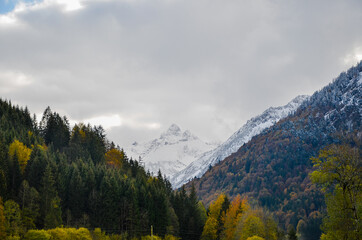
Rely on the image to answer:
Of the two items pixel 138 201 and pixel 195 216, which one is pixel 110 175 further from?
pixel 195 216

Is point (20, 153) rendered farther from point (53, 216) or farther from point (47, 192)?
point (53, 216)

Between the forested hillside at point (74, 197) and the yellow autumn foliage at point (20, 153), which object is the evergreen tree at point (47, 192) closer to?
the forested hillside at point (74, 197)

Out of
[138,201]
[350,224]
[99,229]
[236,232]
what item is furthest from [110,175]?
[350,224]

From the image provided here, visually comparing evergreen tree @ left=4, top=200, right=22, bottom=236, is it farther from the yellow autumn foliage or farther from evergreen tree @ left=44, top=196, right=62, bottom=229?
the yellow autumn foliage

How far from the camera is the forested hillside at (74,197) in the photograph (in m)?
77.5

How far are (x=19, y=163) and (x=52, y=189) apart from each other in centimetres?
1046

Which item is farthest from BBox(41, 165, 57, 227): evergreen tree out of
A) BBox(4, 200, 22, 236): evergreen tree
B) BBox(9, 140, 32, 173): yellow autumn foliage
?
BBox(4, 200, 22, 236): evergreen tree

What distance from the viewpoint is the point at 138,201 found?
4055 inches

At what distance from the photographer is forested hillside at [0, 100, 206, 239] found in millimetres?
77500

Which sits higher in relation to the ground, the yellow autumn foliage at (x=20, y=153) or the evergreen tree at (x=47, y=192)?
the yellow autumn foliage at (x=20, y=153)

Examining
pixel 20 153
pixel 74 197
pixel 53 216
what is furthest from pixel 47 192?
pixel 20 153

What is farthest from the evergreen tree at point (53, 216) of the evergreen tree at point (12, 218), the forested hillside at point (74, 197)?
the evergreen tree at point (12, 218)

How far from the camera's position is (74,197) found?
91688 millimetres

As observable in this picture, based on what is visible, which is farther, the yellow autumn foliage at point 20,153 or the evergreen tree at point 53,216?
the yellow autumn foliage at point 20,153
